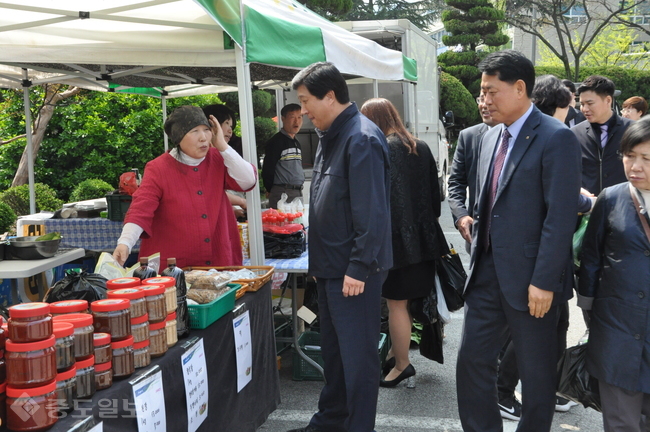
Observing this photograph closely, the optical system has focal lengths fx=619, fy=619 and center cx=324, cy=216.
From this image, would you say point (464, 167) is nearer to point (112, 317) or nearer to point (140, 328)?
point (140, 328)

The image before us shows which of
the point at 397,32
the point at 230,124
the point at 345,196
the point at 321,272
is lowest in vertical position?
the point at 321,272

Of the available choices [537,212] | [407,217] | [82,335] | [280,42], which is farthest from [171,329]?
[280,42]

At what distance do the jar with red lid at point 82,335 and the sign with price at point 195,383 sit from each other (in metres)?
0.55

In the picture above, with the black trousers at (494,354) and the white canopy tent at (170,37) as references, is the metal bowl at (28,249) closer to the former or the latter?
the white canopy tent at (170,37)

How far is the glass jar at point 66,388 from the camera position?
1858 millimetres

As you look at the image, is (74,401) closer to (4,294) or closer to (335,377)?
(335,377)

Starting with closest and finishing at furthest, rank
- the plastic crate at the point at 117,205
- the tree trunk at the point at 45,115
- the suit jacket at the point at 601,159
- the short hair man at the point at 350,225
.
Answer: the short hair man at the point at 350,225 < the suit jacket at the point at 601,159 < the plastic crate at the point at 117,205 < the tree trunk at the point at 45,115

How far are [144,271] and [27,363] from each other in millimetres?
948

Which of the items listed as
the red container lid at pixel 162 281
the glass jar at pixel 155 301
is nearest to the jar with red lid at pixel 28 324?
the glass jar at pixel 155 301

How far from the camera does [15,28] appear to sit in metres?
3.89

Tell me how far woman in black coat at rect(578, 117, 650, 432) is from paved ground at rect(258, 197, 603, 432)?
1.13 meters

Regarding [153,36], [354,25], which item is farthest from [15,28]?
[354,25]

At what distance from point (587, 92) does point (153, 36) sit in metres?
3.06

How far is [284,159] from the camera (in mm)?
6301
